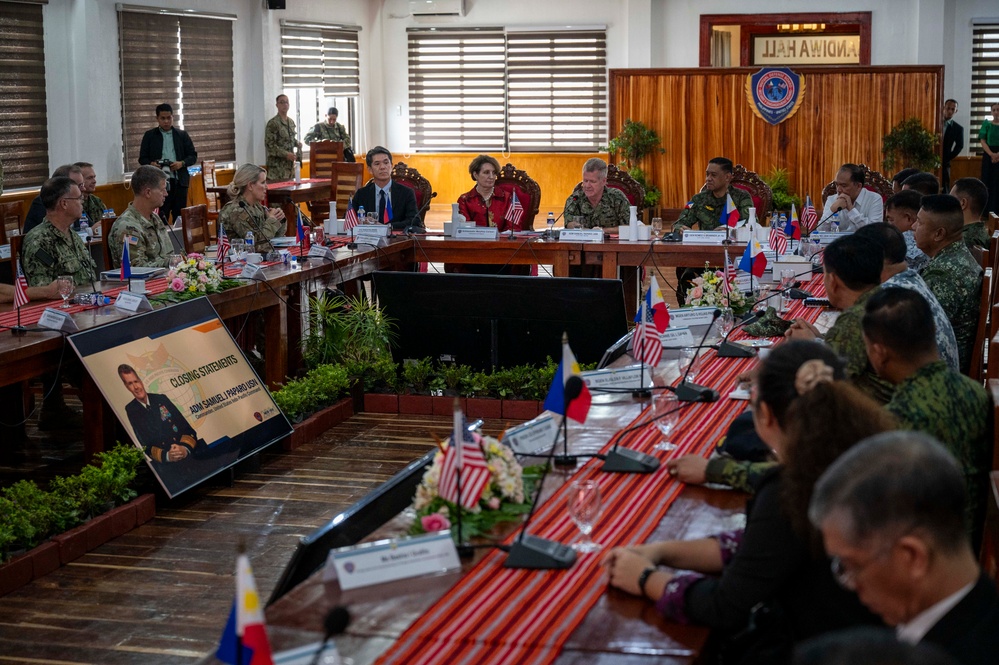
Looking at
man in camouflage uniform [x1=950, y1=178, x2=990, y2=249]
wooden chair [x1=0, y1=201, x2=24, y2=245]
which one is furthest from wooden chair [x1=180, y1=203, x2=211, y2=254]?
man in camouflage uniform [x1=950, y1=178, x2=990, y2=249]

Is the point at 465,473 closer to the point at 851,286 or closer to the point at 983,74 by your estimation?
the point at 851,286

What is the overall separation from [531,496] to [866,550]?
1.37 meters

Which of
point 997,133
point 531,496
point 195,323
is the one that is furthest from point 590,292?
point 997,133

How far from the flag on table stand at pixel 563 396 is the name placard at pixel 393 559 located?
64 cm

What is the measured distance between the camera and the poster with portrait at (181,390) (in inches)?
190

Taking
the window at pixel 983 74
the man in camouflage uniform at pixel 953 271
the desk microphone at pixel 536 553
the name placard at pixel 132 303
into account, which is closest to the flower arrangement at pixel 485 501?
the desk microphone at pixel 536 553

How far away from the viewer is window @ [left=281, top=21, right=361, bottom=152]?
14.3m

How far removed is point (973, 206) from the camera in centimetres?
633

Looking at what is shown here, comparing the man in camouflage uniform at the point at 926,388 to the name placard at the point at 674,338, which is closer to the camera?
the man in camouflage uniform at the point at 926,388

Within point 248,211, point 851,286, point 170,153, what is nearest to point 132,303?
point 248,211

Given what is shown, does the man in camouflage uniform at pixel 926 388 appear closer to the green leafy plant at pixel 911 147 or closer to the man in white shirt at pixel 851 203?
the man in white shirt at pixel 851 203

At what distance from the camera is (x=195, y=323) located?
5.35m

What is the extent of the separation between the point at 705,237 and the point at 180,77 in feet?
22.3

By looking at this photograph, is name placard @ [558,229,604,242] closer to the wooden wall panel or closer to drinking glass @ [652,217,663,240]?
drinking glass @ [652,217,663,240]
